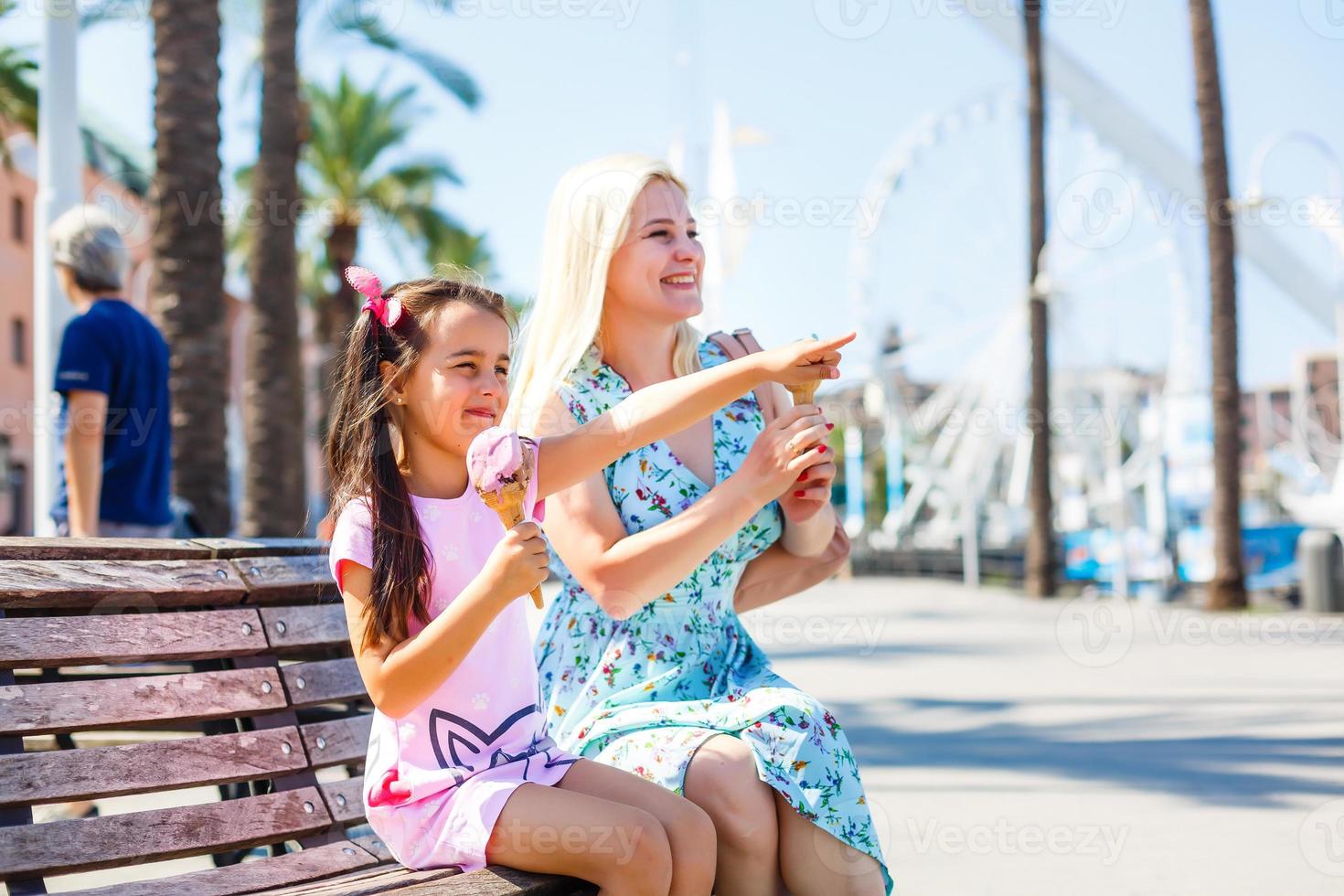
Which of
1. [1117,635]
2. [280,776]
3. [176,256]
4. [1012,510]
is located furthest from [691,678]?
[1012,510]

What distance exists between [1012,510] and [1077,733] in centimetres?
2989

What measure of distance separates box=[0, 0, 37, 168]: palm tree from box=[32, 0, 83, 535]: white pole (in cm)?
914

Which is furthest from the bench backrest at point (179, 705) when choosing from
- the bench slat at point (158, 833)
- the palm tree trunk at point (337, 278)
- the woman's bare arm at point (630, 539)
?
the palm tree trunk at point (337, 278)

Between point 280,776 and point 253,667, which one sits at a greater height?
point 253,667

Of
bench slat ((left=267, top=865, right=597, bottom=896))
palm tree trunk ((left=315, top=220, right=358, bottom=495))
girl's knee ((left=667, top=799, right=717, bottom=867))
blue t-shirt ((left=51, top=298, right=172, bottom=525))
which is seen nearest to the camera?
bench slat ((left=267, top=865, right=597, bottom=896))

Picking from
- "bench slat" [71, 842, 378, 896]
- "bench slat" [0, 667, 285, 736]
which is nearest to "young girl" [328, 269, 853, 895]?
"bench slat" [71, 842, 378, 896]

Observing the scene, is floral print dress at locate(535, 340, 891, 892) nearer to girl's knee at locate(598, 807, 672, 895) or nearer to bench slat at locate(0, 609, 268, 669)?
girl's knee at locate(598, 807, 672, 895)

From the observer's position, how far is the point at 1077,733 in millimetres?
5977

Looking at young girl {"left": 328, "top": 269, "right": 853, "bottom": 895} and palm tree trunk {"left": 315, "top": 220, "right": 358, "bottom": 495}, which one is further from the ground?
palm tree trunk {"left": 315, "top": 220, "right": 358, "bottom": 495}

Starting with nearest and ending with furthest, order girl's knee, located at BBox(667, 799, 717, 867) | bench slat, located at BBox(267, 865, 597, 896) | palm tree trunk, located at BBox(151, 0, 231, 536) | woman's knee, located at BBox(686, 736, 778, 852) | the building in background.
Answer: bench slat, located at BBox(267, 865, 597, 896)
girl's knee, located at BBox(667, 799, 717, 867)
woman's knee, located at BBox(686, 736, 778, 852)
palm tree trunk, located at BBox(151, 0, 231, 536)
the building in background

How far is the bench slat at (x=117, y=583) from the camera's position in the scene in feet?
7.28

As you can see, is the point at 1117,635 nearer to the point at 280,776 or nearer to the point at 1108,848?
the point at 1108,848

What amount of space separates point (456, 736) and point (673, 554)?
0.47 meters

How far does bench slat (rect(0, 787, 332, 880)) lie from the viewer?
2.02m
